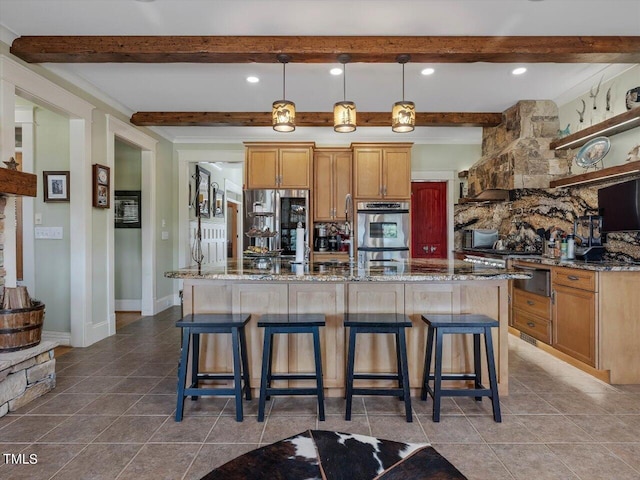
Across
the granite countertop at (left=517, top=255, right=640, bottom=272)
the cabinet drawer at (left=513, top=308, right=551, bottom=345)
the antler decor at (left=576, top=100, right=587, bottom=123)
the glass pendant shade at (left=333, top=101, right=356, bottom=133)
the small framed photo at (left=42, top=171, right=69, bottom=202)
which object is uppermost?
the antler decor at (left=576, top=100, right=587, bottom=123)

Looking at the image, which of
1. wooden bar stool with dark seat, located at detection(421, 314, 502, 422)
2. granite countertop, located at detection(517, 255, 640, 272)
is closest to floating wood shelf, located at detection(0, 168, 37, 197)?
wooden bar stool with dark seat, located at detection(421, 314, 502, 422)

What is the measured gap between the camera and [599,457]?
6.17 feet

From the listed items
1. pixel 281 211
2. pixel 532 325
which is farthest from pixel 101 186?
pixel 532 325

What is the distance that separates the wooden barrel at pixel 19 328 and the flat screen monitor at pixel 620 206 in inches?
181

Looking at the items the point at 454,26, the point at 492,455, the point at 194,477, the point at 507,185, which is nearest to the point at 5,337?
the point at 194,477

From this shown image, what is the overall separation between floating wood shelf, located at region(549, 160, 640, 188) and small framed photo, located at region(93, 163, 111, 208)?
4889 millimetres

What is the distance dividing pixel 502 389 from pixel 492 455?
30.4 inches

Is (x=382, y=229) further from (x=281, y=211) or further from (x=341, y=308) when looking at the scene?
(x=341, y=308)

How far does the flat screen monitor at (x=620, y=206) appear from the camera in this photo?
121 inches

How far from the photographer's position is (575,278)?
3.06m

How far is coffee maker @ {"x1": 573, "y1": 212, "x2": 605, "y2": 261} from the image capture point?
3395mm

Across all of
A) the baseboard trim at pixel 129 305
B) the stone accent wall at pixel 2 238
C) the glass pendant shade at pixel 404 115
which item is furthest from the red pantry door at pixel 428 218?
the stone accent wall at pixel 2 238

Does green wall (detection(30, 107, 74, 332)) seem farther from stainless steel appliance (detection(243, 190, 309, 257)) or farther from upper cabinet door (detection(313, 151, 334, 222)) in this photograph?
upper cabinet door (detection(313, 151, 334, 222))

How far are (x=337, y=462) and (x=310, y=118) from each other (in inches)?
169
